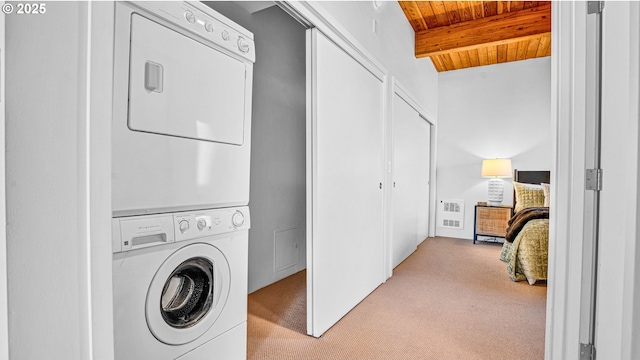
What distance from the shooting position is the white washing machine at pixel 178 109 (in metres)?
1.06

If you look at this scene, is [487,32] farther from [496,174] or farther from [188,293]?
[188,293]

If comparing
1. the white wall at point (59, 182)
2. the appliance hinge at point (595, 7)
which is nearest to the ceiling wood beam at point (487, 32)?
the appliance hinge at point (595, 7)

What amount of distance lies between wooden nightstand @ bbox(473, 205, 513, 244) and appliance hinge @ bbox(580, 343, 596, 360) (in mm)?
3587

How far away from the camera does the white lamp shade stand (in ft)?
15.2

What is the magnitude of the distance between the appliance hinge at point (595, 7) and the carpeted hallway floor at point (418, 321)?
1.71m

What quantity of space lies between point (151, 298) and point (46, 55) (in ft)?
2.69

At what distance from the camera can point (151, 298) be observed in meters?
1.13

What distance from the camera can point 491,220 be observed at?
15.2 ft

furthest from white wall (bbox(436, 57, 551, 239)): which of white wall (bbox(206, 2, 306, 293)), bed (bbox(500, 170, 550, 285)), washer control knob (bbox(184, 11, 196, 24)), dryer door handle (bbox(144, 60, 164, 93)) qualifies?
dryer door handle (bbox(144, 60, 164, 93))

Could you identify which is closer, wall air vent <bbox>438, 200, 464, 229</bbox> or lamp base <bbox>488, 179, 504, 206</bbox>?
lamp base <bbox>488, 179, 504, 206</bbox>

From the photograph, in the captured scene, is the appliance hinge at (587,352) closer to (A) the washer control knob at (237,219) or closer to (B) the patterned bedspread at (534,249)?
(A) the washer control knob at (237,219)

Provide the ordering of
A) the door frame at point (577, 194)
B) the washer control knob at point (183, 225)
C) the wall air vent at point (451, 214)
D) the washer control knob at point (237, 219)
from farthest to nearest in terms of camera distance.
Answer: the wall air vent at point (451, 214), the washer control knob at point (237, 219), the washer control knob at point (183, 225), the door frame at point (577, 194)

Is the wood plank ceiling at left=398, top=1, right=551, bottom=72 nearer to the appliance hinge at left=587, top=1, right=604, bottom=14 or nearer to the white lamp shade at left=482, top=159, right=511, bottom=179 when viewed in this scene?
the white lamp shade at left=482, top=159, right=511, bottom=179

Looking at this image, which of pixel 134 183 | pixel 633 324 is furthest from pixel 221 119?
pixel 633 324
